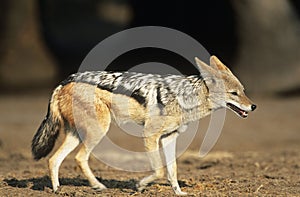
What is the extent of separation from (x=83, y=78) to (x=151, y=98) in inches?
30.6

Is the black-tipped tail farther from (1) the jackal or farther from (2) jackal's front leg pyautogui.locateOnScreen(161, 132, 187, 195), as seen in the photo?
(2) jackal's front leg pyautogui.locateOnScreen(161, 132, 187, 195)

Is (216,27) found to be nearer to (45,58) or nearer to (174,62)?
(174,62)

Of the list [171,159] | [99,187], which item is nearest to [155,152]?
[171,159]

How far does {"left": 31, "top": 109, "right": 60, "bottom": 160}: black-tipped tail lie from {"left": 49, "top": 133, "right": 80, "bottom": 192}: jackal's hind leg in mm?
182

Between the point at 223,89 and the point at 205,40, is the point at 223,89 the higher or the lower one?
the lower one

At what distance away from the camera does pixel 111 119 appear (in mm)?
7469

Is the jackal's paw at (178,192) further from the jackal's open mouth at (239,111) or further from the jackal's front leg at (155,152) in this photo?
the jackal's open mouth at (239,111)

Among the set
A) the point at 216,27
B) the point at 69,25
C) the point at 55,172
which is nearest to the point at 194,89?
the point at 55,172

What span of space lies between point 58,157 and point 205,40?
44.9 feet

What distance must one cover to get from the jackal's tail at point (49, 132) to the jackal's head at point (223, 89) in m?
1.64

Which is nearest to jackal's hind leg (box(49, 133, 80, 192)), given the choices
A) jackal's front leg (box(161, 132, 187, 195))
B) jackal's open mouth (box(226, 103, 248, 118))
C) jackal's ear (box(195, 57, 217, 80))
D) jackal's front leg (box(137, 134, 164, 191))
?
jackal's front leg (box(137, 134, 164, 191))

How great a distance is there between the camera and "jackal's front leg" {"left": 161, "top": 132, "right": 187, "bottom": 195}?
7219 mm

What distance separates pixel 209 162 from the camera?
33.7 ft

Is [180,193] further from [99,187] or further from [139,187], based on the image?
[99,187]
